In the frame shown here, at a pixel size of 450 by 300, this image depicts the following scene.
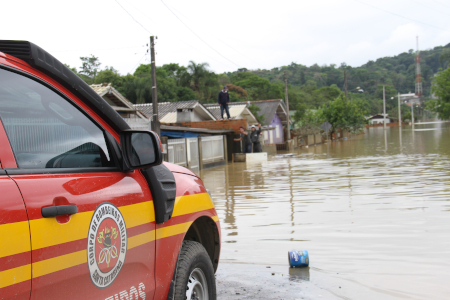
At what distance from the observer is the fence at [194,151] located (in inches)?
726

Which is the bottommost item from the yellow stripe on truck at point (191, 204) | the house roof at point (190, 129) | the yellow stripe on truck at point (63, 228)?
the yellow stripe on truck at point (191, 204)

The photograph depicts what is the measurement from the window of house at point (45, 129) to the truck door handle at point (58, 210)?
0.23 m

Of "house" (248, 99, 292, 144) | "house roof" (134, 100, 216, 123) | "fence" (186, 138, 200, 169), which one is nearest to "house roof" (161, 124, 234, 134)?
"fence" (186, 138, 200, 169)

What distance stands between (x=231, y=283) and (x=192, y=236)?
1538 mm

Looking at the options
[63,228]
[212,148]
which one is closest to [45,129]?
[63,228]

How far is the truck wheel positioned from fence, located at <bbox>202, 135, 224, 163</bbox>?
59.2 ft

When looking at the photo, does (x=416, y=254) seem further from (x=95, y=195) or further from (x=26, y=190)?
(x=26, y=190)

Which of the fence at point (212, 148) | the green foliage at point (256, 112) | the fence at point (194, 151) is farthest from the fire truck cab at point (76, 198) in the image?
the green foliage at point (256, 112)

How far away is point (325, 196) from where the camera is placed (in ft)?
35.1

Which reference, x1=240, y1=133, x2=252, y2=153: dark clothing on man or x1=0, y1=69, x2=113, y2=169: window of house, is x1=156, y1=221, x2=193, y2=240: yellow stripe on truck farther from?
x1=240, y1=133, x2=252, y2=153: dark clothing on man

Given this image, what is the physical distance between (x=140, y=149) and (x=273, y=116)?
4547 cm

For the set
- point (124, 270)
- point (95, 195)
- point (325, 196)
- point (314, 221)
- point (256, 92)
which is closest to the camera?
point (95, 195)

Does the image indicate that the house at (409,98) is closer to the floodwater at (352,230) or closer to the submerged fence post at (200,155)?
the submerged fence post at (200,155)

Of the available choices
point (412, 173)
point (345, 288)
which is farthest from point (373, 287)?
point (412, 173)
